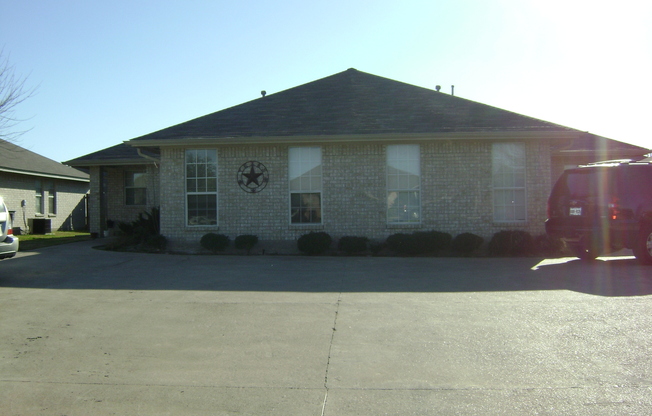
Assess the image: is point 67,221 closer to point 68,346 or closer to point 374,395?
point 68,346

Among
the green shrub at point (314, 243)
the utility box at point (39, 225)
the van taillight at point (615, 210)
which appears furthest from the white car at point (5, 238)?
the utility box at point (39, 225)

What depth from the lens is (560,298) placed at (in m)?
8.25

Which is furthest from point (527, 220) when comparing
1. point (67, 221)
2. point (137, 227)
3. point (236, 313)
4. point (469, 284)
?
point (67, 221)

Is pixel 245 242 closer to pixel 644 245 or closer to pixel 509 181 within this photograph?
pixel 509 181

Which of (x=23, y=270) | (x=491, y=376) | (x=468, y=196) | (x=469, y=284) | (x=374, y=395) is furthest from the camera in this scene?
(x=468, y=196)

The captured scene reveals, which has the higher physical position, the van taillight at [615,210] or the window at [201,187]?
the window at [201,187]

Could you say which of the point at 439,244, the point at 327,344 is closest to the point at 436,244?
the point at 439,244

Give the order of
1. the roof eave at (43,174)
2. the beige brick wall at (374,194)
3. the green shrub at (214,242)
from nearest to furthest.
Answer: the green shrub at (214,242)
the beige brick wall at (374,194)
the roof eave at (43,174)

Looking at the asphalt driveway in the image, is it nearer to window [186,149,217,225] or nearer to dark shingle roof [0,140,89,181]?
window [186,149,217,225]

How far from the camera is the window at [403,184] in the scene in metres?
15.2

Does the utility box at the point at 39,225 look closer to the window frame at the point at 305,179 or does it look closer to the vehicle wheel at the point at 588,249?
the window frame at the point at 305,179

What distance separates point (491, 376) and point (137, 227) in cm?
1371

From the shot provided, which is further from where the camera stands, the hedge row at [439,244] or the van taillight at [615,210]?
the hedge row at [439,244]

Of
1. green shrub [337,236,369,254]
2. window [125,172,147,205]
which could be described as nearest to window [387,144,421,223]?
green shrub [337,236,369,254]
